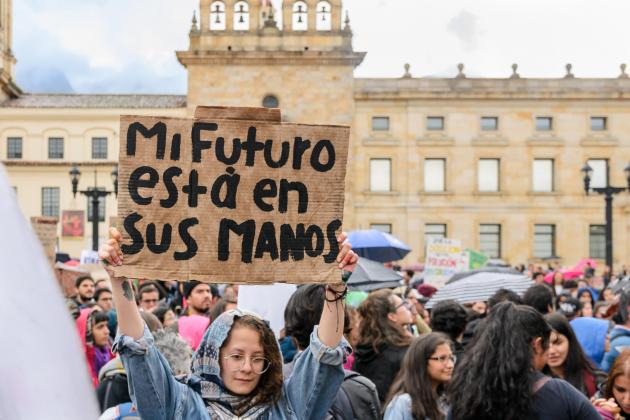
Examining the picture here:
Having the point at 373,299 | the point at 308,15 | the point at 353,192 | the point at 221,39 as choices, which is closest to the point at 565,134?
the point at 353,192

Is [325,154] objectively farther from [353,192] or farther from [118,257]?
[353,192]

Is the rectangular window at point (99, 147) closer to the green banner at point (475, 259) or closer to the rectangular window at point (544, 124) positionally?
the rectangular window at point (544, 124)

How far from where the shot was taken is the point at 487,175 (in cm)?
4588

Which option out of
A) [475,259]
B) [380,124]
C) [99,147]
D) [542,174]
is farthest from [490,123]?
[475,259]

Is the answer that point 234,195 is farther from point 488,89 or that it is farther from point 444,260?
point 488,89

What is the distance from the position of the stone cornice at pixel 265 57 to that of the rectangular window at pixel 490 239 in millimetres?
10711

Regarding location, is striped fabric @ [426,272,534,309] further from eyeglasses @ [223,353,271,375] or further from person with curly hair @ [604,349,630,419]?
eyeglasses @ [223,353,271,375]

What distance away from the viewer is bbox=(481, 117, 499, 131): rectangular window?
45.6m

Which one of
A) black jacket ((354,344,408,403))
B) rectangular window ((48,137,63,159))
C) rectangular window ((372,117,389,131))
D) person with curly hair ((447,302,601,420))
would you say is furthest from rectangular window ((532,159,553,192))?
person with curly hair ((447,302,601,420))

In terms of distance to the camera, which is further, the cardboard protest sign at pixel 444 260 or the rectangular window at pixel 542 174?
the rectangular window at pixel 542 174

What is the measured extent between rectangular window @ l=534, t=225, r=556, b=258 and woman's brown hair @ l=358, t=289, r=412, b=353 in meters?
41.0

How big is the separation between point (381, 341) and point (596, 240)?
4228cm

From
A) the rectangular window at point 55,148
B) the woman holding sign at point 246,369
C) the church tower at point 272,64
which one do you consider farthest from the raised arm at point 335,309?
the rectangular window at point 55,148

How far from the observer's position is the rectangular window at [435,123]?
45531 mm
